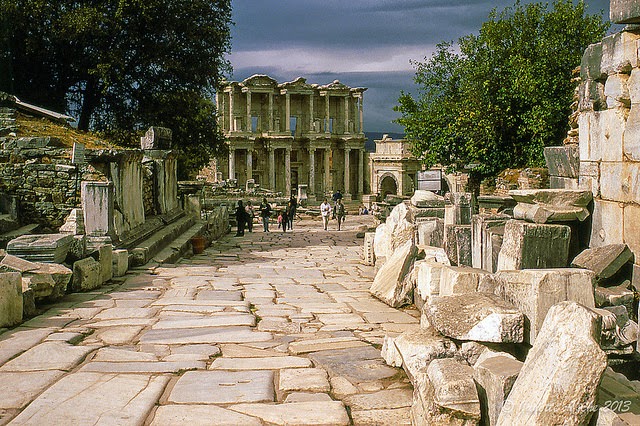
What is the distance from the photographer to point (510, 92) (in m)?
24.0

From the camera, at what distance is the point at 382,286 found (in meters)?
8.12

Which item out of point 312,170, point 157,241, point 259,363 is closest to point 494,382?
point 259,363

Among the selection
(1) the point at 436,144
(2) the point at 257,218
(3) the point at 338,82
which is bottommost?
(2) the point at 257,218

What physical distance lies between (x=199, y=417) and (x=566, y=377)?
2152 millimetres

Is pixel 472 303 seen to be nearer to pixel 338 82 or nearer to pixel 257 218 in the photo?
pixel 257 218

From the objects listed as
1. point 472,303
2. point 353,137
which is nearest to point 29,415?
point 472,303

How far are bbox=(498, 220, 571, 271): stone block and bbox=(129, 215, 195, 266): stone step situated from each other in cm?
744

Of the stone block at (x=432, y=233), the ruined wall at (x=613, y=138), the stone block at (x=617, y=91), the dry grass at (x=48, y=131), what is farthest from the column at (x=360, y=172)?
the stone block at (x=617, y=91)

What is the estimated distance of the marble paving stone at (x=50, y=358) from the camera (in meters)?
4.88

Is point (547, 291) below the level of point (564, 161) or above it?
below

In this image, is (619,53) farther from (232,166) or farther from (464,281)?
(232,166)

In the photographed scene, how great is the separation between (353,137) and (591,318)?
61011 millimetres

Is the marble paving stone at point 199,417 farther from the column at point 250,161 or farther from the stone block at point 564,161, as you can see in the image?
the column at point 250,161

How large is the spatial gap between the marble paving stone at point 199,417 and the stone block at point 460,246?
3851 mm
